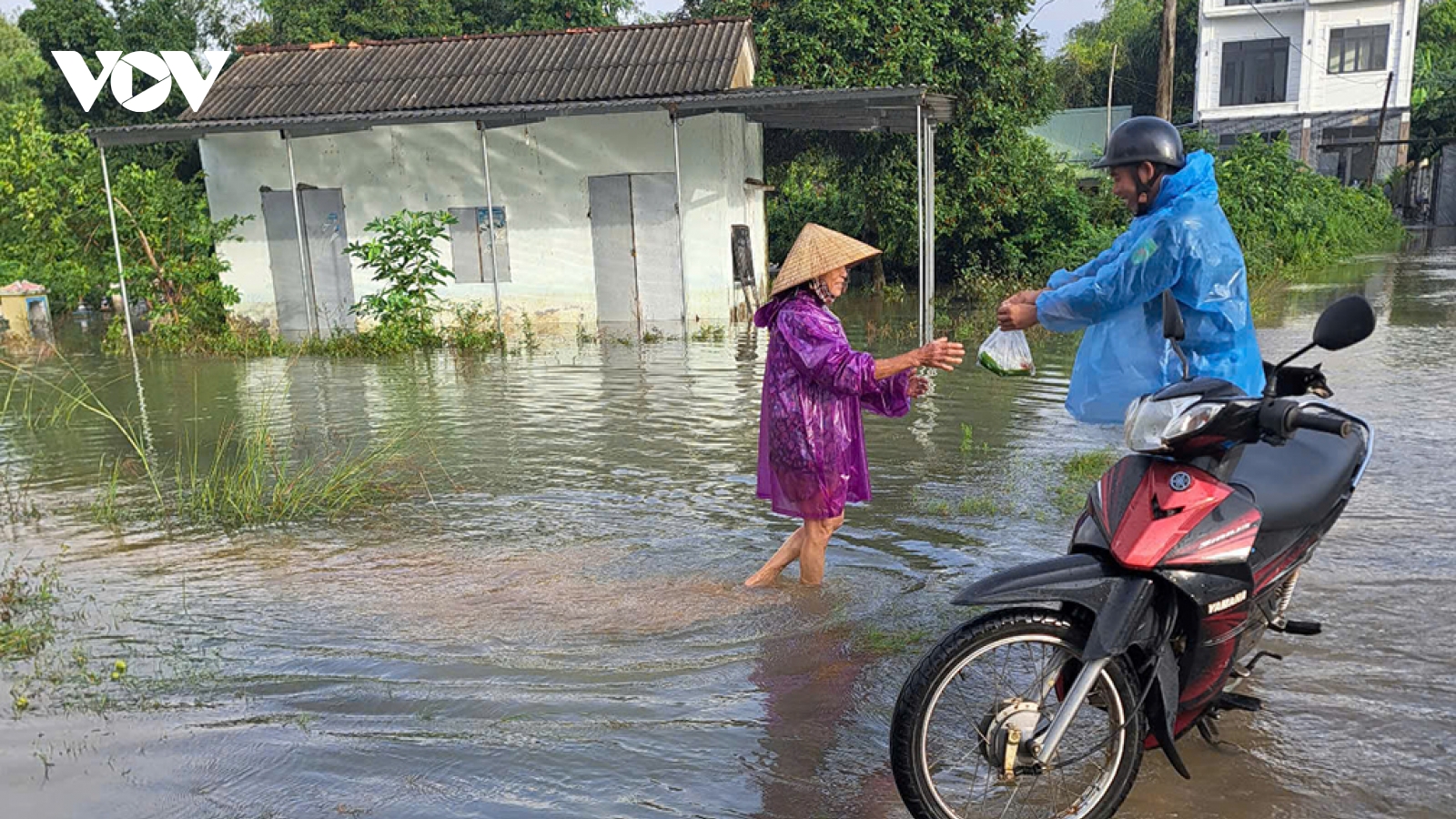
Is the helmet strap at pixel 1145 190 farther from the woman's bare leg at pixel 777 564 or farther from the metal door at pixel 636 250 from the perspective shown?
the metal door at pixel 636 250

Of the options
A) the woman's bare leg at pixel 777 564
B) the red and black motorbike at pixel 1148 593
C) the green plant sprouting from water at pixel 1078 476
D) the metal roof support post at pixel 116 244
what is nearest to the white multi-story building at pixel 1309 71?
the metal roof support post at pixel 116 244

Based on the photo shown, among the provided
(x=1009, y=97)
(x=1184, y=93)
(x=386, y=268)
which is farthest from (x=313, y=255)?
(x=1184, y=93)

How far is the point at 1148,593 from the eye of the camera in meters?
2.73

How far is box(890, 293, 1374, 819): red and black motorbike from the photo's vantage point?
268cm

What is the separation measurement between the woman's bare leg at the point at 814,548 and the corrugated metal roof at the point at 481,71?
37.8 ft

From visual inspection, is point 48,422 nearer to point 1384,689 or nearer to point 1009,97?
point 1384,689

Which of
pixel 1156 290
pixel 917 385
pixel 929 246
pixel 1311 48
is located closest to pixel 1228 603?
pixel 1156 290

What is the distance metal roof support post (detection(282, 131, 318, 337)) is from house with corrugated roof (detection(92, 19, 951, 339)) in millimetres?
65

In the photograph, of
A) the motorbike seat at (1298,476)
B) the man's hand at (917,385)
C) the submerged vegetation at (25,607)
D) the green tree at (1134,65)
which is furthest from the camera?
the green tree at (1134,65)

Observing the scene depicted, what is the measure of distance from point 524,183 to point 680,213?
117 inches

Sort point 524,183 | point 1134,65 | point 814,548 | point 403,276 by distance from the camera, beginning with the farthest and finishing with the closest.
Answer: point 1134,65 < point 524,183 < point 403,276 < point 814,548

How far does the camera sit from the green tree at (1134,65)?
131 ft

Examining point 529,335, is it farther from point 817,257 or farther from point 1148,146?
point 1148,146

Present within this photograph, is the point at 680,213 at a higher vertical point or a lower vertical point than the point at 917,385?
higher
